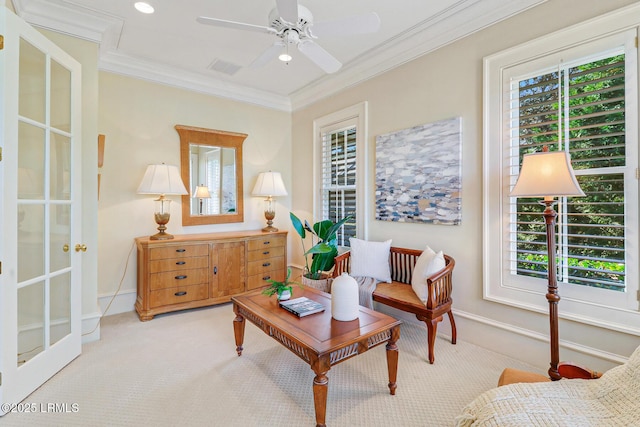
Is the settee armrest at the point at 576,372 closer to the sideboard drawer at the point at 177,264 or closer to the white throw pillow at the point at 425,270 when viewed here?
the white throw pillow at the point at 425,270

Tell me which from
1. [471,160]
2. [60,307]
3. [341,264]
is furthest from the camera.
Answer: [341,264]

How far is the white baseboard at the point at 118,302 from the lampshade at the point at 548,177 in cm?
407

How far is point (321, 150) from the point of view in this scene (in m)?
4.45

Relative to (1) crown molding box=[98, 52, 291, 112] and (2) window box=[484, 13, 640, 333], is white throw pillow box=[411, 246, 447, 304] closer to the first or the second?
(2) window box=[484, 13, 640, 333]

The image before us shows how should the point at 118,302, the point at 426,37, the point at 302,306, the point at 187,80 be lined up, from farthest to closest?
the point at 187,80 → the point at 118,302 → the point at 426,37 → the point at 302,306

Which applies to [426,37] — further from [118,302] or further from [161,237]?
→ [118,302]

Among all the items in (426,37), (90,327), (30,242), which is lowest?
(90,327)

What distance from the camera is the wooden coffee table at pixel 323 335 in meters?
1.66

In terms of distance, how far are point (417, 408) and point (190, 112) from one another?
4.08m

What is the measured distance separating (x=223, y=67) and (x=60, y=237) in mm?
2576

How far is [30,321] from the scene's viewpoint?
7.00 ft

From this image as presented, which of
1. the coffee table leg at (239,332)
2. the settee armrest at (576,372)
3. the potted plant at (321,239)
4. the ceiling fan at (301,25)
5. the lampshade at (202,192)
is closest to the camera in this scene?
the settee armrest at (576,372)

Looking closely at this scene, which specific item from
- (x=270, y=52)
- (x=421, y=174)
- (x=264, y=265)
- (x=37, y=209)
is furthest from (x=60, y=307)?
(x=421, y=174)

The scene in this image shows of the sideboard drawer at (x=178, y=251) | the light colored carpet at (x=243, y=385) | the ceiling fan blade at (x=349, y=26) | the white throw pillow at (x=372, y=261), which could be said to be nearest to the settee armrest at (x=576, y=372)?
the light colored carpet at (x=243, y=385)
